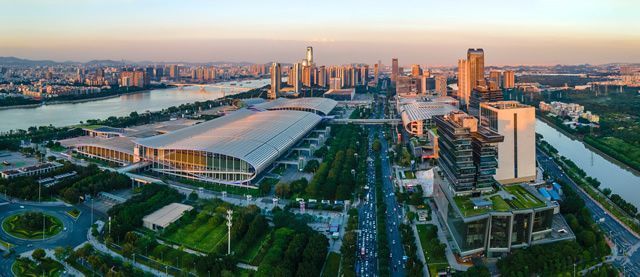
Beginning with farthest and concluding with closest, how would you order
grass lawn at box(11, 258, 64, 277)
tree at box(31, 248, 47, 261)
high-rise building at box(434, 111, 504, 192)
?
1. high-rise building at box(434, 111, 504, 192)
2. tree at box(31, 248, 47, 261)
3. grass lawn at box(11, 258, 64, 277)

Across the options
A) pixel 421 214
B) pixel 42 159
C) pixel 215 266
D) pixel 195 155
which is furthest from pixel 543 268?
pixel 42 159

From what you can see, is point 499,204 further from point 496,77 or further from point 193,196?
point 496,77

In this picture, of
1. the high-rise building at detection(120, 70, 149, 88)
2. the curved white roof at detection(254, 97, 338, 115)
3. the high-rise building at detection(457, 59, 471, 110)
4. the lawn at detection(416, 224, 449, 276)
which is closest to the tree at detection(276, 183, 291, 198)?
the lawn at detection(416, 224, 449, 276)

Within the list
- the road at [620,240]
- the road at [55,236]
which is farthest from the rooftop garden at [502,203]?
the road at [55,236]

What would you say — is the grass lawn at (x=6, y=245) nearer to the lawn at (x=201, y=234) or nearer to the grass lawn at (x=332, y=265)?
the lawn at (x=201, y=234)

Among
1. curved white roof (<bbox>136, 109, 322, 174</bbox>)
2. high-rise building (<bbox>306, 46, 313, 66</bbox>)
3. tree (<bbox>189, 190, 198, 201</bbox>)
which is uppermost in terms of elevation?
high-rise building (<bbox>306, 46, 313, 66</bbox>)

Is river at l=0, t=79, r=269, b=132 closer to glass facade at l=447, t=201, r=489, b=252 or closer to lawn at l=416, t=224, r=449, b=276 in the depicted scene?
lawn at l=416, t=224, r=449, b=276

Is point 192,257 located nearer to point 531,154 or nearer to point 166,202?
point 166,202

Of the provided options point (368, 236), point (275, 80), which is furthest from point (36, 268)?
point (275, 80)
